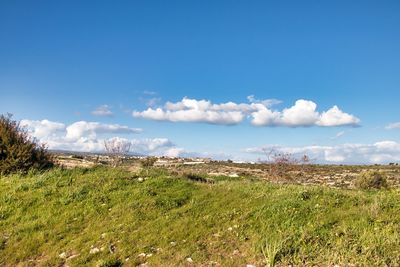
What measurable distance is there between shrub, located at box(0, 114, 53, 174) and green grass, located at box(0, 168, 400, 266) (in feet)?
11.4

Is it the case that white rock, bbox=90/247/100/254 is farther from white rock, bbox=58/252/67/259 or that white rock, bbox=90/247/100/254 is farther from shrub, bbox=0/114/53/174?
shrub, bbox=0/114/53/174

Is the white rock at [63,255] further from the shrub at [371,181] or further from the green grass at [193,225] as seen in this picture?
the shrub at [371,181]

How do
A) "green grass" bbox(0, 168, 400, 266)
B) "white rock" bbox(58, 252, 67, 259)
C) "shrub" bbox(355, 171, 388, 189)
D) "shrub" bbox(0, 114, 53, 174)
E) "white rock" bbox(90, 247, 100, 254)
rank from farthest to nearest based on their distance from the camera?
"shrub" bbox(355, 171, 388, 189)
"shrub" bbox(0, 114, 53, 174)
"white rock" bbox(58, 252, 67, 259)
"white rock" bbox(90, 247, 100, 254)
"green grass" bbox(0, 168, 400, 266)

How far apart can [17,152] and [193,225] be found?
11988mm

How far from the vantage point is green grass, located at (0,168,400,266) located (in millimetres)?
10312

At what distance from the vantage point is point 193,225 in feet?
41.1

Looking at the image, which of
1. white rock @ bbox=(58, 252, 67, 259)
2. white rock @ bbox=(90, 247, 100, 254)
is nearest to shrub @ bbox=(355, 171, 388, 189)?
white rock @ bbox=(90, 247, 100, 254)

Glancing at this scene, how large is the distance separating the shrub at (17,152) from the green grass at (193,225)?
11.4 feet

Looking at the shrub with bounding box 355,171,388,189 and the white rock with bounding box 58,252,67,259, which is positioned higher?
the shrub with bounding box 355,171,388,189

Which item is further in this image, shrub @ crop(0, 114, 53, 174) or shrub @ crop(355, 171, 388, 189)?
shrub @ crop(355, 171, 388, 189)

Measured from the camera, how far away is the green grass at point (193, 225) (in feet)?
33.8

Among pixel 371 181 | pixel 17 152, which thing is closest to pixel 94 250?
pixel 17 152

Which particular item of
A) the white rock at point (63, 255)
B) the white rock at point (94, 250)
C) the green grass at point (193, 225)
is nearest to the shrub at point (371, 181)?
the green grass at point (193, 225)

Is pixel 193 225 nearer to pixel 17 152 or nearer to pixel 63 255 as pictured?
pixel 63 255
